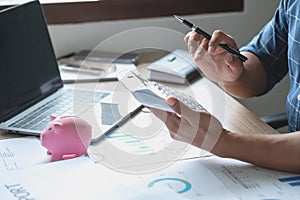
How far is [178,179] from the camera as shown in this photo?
40.4 inches

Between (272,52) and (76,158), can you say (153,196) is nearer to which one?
(76,158)

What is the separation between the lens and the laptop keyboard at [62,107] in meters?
1.29

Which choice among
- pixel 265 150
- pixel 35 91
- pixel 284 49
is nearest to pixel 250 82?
pixel 284 49

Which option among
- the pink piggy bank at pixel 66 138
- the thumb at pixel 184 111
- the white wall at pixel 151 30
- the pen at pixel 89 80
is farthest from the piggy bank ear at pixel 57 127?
the white wall at pixel 151 30

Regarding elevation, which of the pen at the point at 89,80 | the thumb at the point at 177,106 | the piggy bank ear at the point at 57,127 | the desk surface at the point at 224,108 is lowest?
the desk surface at the point at 224,108

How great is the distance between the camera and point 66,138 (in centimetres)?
111

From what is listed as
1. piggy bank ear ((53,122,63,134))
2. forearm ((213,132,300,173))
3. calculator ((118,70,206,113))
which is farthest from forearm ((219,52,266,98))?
piggy bank ear ((53,122,63,134))

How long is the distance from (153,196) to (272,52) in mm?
668

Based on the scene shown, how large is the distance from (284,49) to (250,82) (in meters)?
0.12

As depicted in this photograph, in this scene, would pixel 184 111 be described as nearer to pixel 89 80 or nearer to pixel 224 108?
pixel 224 108

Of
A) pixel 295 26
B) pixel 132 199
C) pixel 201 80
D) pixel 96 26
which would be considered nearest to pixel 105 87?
pixel 201 80

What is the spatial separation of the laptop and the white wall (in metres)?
0.37

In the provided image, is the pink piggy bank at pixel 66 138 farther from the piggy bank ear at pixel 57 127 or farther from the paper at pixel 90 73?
the paper at pixel 90 73

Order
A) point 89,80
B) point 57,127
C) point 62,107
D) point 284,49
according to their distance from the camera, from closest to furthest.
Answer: point 57,127 → point 62,107 → point 284,49 → point 89,80
